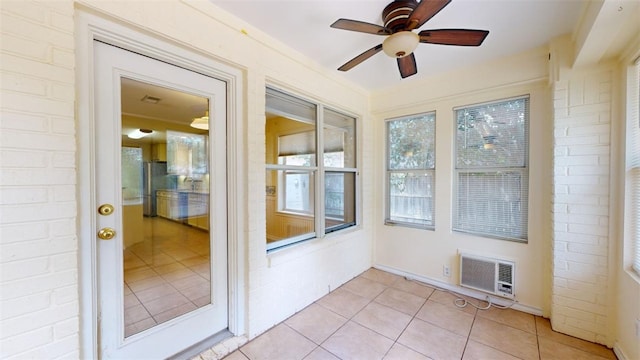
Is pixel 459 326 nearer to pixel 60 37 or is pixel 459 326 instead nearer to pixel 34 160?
pixel 34 160

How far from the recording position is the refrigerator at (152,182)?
5.23 feet

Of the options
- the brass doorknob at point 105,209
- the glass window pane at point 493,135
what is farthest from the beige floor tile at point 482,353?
the brass doorknob at point 105,209

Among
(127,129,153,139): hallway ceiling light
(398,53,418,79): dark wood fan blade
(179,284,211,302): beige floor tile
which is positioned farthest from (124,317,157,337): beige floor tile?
(398,53,418,79): dark wood fan blade

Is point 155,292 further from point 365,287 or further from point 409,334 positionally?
point 365,287

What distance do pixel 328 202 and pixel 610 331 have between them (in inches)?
100

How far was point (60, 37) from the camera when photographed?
1156 millimetres

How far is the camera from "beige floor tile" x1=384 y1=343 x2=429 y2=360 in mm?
1774

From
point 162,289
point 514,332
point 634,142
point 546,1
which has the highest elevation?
point 546,1

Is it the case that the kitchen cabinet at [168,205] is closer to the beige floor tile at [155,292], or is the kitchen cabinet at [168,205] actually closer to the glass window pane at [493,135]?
the beige floor tile at [155,292]

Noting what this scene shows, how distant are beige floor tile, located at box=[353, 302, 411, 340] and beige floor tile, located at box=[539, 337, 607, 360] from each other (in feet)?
3.18

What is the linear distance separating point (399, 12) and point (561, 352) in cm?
273

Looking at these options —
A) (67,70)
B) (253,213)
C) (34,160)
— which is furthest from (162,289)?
(67,70)

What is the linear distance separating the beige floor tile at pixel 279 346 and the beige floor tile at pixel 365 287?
0.96 meters

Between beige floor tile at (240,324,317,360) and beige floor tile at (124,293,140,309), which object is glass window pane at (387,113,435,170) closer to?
beige floor tile at (240,324,317,360)
